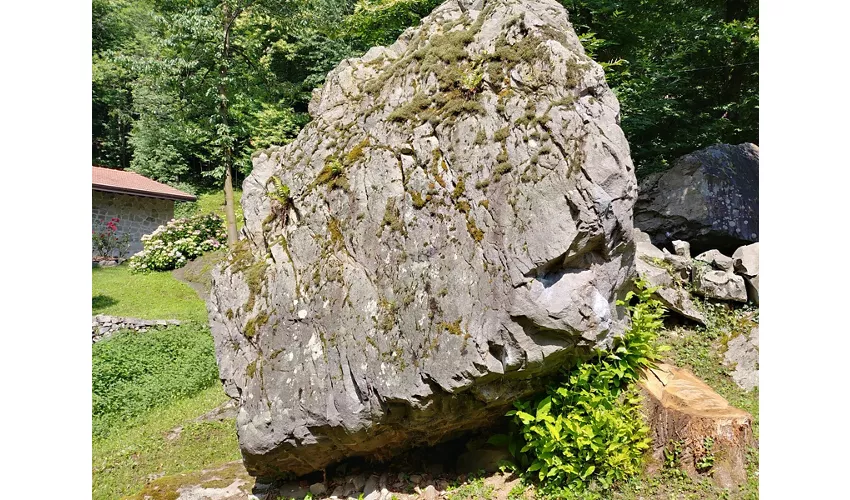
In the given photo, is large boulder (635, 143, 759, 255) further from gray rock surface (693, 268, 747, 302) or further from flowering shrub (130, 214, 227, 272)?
flowering shrub (130, 214, 227, 272)

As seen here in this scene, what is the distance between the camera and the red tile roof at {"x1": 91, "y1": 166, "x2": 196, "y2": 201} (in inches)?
754

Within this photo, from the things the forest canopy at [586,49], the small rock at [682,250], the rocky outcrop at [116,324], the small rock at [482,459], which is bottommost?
the small rock at [482,459]

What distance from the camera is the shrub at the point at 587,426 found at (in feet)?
14.3

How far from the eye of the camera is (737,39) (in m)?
10.3

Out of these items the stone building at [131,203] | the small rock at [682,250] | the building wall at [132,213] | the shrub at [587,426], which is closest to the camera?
the shrub at [587,426]

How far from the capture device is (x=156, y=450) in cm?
747

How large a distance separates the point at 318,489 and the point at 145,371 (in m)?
6.39

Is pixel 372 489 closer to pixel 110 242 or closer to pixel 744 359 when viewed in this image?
pixel 744 359

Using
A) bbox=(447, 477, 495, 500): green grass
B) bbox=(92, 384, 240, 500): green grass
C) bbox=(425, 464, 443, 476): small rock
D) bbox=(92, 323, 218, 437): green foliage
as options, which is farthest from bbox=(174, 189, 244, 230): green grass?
bbox=(447, 477, 495, 500): green grass

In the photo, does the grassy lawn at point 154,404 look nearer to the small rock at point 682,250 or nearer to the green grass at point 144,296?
the green grass at point 144,296

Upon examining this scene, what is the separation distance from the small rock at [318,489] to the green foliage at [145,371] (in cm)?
504

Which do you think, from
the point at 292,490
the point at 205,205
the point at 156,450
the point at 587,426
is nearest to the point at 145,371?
the point at 156,450

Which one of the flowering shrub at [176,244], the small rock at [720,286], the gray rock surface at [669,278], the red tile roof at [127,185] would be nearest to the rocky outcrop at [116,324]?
the flowering shrub at [176,244]

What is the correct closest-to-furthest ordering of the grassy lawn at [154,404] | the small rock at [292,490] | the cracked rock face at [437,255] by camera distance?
1. the cracked rock face at [437,255]
2. the small rock at [292,490]
3. the grassy lawn at [154,404]
